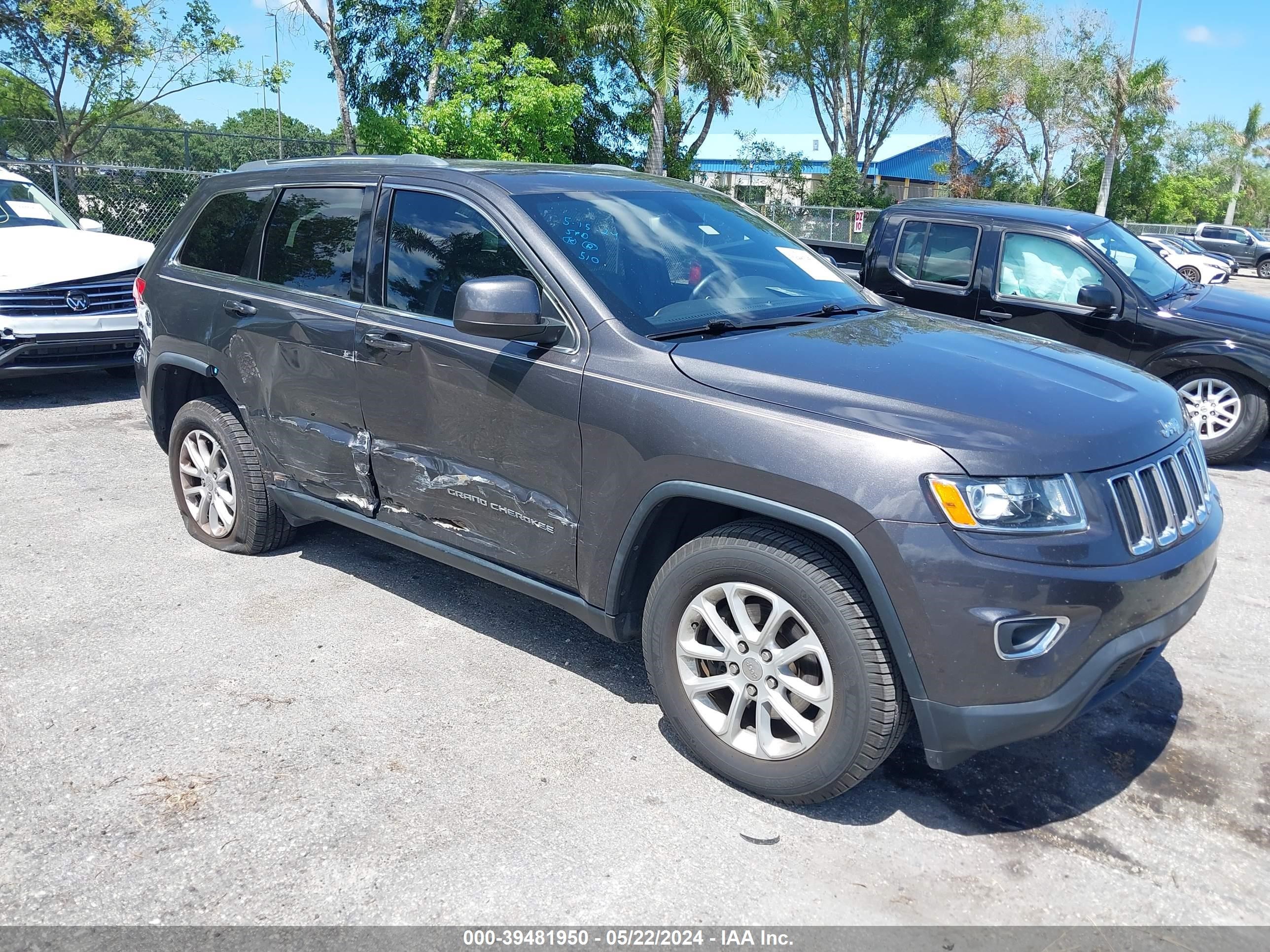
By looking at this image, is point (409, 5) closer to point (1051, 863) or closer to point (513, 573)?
point (513, 573)

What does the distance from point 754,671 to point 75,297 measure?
23.6 ft

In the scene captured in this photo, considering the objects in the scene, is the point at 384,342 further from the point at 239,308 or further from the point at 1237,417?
the point at 1237,417

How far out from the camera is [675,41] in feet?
80.3

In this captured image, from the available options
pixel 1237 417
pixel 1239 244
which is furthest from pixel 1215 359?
pixel 1239 244

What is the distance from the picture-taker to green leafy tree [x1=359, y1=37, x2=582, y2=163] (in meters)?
16.0

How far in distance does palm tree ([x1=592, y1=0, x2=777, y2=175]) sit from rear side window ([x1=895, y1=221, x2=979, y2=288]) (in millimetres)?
17004

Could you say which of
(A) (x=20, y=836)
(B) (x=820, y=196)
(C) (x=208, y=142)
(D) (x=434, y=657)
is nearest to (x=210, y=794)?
(A) (x=20, y=836)

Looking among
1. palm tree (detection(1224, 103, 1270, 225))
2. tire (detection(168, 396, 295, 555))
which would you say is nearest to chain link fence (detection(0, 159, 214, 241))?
tire (detection(168, 396, 295, 555))

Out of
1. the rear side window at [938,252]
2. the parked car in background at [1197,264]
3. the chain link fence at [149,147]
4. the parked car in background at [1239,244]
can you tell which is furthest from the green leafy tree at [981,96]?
the rear side window at [938,252]

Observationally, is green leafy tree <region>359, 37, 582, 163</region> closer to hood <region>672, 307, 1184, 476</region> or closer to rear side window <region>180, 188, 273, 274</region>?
rear side window <region>180, 188, 273, 274</region>

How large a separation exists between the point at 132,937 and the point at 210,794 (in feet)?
2.08

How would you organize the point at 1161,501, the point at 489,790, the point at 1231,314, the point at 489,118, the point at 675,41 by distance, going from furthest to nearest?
the point at 675,41
the point at 489,118
the point at 1231,314
the point at 489,790
the point at 1161,501

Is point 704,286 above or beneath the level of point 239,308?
above

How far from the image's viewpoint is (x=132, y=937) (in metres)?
2.58
